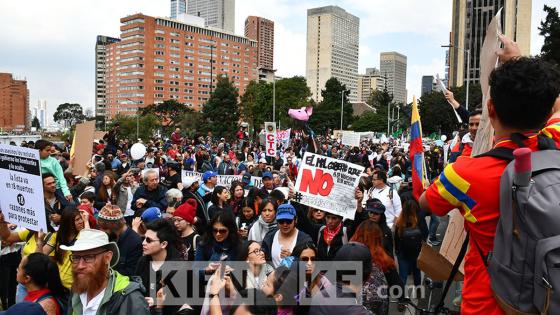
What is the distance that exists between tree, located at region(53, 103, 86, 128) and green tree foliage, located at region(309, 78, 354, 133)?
250 ft

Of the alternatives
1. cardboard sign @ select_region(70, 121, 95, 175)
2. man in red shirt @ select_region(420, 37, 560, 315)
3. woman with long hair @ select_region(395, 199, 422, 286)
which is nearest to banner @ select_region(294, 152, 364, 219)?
woman with long hair @ select_region(395, 199, 422, 286)

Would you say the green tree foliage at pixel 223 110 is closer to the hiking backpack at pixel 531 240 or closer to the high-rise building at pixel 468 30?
the hiking backpack at pixel 531 240

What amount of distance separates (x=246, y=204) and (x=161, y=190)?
1742 millimetres

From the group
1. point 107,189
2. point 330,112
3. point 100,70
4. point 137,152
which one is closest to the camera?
point 107,189

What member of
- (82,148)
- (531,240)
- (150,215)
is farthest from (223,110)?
(531,240)

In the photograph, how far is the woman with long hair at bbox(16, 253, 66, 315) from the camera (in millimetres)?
3730

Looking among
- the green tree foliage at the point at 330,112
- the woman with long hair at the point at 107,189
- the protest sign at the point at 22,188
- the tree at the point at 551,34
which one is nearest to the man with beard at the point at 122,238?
the protest sign at the point at 22,188

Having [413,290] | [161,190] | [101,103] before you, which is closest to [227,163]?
[161,190]

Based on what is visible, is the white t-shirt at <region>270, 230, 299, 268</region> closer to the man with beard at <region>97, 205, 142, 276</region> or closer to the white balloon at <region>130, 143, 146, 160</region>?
the man with beard at <region>97, 205, 142, 276</region>

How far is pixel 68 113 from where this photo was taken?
13125 cm

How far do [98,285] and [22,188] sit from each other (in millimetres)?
2444

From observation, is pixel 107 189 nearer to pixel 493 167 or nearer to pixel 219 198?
pixel 219 198

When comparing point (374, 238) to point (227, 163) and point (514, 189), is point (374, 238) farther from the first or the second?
point (227, 163)

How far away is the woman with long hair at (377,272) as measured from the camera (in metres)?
3.80
